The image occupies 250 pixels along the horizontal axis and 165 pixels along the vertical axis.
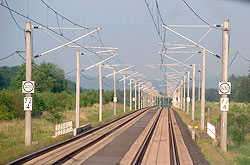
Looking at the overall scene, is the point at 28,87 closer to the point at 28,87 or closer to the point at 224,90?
the point at 28,87

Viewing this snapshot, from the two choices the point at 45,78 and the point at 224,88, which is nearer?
the point at 224,88

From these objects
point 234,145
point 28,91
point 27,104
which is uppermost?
point 28,91

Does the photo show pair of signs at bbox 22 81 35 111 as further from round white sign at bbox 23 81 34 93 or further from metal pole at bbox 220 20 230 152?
metal pole at bbox 220 20 230 152

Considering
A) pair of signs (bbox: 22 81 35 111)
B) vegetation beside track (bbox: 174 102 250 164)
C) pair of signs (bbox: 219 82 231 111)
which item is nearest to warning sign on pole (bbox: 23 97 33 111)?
pair of signs (bbox: 22 81 35 111)

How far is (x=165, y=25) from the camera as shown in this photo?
83.8 ft

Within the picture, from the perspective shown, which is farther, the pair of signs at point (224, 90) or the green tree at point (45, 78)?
the green tree at point (45, 78)

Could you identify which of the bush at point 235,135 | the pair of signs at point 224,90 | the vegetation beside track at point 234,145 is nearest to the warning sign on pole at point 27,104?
the vegetation beside track at point 234,145

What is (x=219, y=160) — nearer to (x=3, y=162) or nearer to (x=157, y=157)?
(x=157, y=157)

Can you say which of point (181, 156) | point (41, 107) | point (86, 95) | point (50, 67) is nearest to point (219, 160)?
point (181, 156)

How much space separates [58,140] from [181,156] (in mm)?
9803

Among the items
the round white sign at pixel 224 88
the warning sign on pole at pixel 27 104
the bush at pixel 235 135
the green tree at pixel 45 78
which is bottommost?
the bush at pixel 235 135

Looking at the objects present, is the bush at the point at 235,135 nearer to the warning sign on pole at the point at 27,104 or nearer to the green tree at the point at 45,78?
the warning sign on pole at the point at 27,104

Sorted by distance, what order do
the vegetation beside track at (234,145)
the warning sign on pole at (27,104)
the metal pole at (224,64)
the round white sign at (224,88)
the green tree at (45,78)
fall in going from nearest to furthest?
the vegetation beside track at (234,145) < the round white sign at (224,88) < the metal pole at (224,64) < the warning sign on pole at (27,104) < the green tree at (45,78)

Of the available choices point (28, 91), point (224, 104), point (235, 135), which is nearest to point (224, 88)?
point (224, 104)
